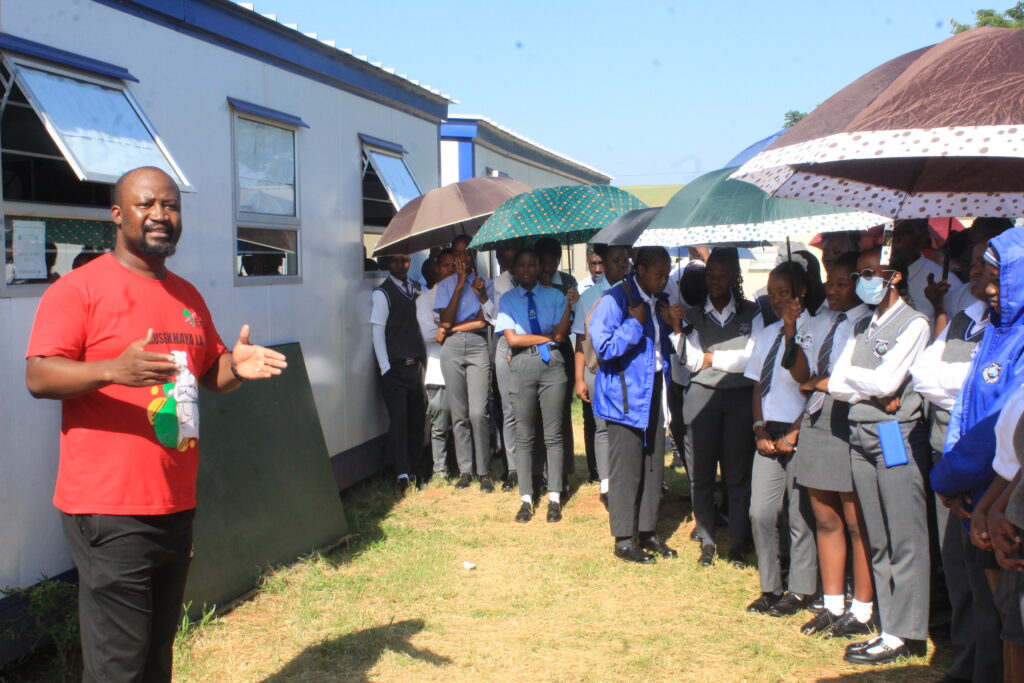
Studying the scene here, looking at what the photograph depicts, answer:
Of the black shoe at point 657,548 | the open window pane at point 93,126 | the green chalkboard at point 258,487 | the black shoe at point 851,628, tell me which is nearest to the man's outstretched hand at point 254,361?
the open window pane at point 93,126

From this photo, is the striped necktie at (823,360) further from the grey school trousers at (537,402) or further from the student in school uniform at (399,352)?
the student in school uniform at (399,352)

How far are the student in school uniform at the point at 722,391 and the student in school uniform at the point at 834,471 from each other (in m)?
0.89

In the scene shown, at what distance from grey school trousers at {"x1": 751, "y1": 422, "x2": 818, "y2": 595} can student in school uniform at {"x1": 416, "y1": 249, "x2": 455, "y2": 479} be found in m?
3.43

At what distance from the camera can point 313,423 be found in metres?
6.23

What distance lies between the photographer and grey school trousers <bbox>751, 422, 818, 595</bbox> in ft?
16.0

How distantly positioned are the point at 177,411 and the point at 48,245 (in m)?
1.88

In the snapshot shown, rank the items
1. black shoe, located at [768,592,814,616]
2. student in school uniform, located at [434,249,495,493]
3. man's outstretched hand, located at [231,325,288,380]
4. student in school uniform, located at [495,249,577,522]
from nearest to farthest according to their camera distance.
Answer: man's outstretched hand, located at [231,325,288,380]
black shoe, located at [768,592,814,616]
student in school uniform, located at [495,249,577,522]
student in school uniform, located at [434,249,495,493]

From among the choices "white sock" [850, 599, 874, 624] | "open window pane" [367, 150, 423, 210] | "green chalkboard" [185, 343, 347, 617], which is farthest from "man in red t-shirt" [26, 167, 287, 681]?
"open window pane" [367, 150, 423, 210]

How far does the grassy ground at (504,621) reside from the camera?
4.36 meters

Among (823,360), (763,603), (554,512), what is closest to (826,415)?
(823,360)

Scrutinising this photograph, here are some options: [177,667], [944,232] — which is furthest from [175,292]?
[944,232]

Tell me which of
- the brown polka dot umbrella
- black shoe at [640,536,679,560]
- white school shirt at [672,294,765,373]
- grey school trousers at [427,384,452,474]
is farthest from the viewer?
grey school trousers at [427,384,452,474]

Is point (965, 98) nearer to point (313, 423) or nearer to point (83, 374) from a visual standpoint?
point (83, 374)

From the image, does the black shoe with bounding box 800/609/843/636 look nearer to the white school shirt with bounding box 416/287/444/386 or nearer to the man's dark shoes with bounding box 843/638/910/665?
the man's dark shoes with bounding box 843/638/910/665
